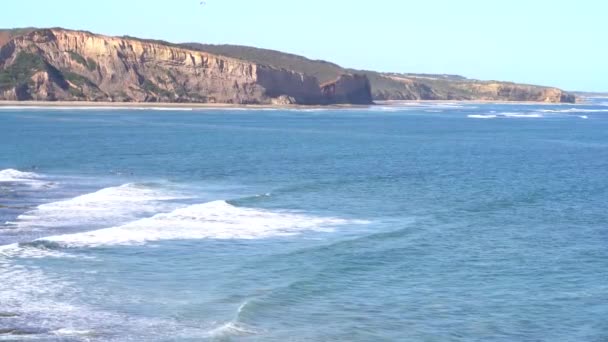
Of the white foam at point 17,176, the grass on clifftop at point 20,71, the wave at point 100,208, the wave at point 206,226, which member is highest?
the grass on clifftop at point 20,71

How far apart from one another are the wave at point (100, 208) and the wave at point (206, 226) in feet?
3.84

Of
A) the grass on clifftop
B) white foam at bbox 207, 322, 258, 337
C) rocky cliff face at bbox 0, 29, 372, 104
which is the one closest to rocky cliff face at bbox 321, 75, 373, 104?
rocky cliff face at bbox 0, 29, 372, 104

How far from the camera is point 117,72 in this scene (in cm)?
13000

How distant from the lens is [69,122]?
3499 inches

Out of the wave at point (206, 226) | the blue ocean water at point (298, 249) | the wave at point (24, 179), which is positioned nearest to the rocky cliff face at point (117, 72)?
the blue ocean water at point (298, 249)

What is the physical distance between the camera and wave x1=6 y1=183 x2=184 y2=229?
Result: 2944 cm

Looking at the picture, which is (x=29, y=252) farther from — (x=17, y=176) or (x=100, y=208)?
(x=17, y=176)

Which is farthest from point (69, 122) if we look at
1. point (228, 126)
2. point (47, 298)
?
point (47, 298)

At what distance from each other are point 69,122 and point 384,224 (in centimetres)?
6364

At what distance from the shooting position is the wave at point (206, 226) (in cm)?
2673

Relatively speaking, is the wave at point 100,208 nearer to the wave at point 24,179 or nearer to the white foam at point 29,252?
the wave at point 24,179

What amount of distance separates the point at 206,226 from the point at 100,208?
16.8 ft

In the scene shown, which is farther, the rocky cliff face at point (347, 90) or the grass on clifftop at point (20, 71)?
the rocky cliff face at point (347, 90)


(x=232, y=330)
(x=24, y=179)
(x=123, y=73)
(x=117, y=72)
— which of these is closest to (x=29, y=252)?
(x=232, y=330)
